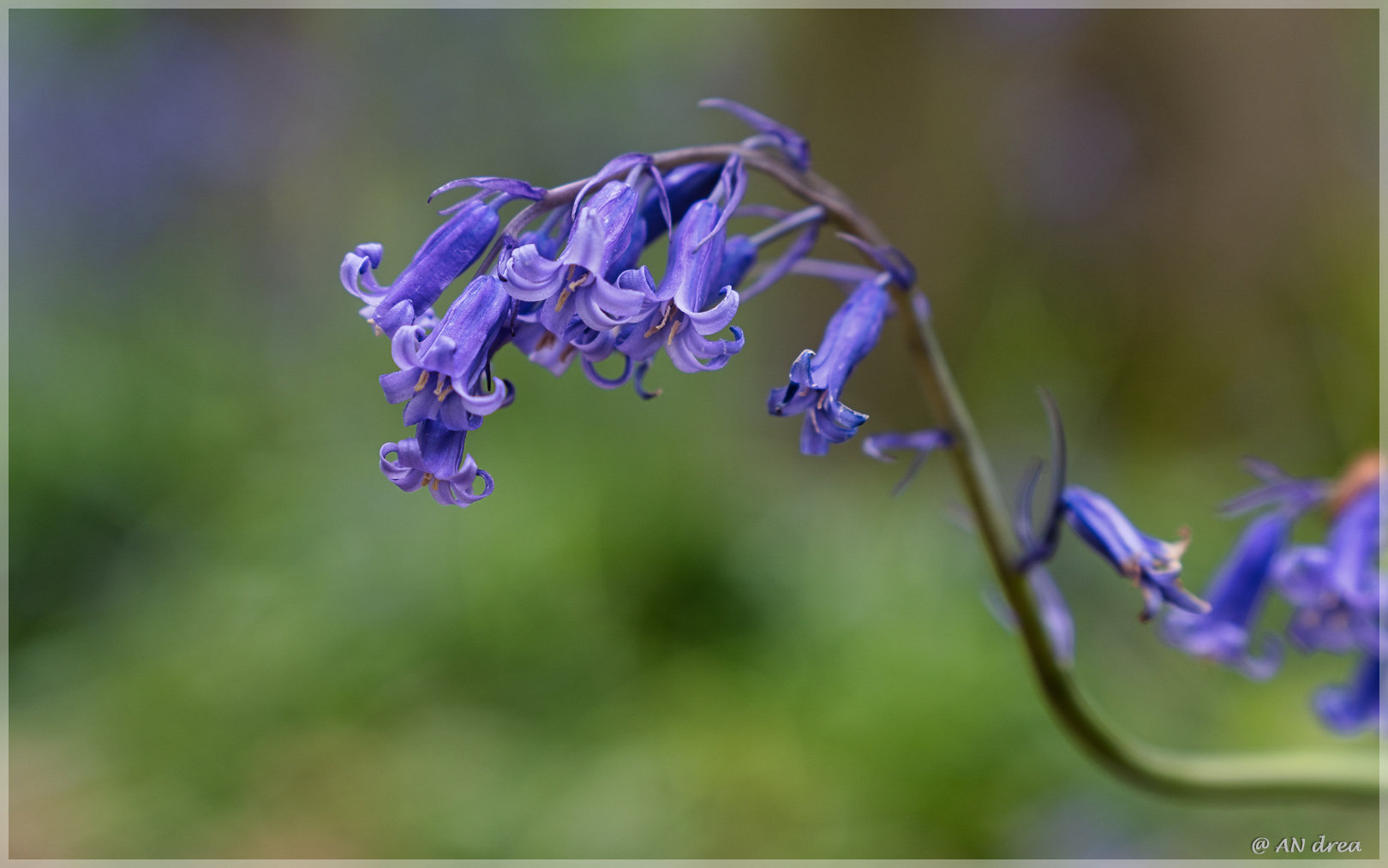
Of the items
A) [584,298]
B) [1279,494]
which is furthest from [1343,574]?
[584,298]

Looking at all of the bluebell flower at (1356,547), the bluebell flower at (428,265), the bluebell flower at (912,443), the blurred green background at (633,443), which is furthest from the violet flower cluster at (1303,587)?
the blurred green background at (633,443)

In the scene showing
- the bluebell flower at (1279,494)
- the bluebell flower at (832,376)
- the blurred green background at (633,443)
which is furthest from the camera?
the blurred green background at (633,443)

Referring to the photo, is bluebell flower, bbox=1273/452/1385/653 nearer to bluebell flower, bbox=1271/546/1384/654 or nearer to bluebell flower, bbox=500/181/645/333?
bluebell flower, bbox=1271/546/1384/654

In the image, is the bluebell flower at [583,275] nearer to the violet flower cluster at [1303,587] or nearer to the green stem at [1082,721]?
the green stem at [1082,721]

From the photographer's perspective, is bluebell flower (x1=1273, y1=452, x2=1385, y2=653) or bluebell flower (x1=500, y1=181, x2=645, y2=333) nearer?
bluebell flower (x1=500, y1=181, x2=645, y2=333)

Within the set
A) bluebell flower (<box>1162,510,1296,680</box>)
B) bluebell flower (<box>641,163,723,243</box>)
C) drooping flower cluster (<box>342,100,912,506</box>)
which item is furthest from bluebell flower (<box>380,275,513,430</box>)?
bluebell flower (<box>1162,510,1296,680</box>)

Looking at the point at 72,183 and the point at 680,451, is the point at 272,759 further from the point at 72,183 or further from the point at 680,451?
the point at 72,183

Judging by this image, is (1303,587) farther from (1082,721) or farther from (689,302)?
(689,302)
